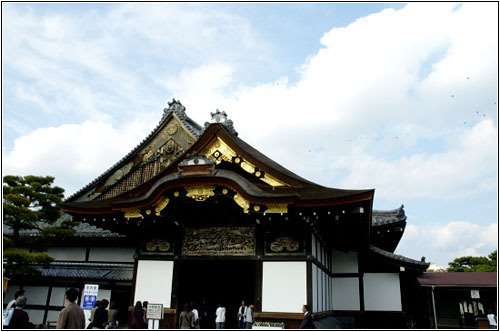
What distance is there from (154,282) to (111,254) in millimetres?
5331

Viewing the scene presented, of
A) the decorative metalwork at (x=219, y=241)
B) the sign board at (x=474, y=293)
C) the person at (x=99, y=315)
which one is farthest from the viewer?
the sign board at (x=474, y=293)

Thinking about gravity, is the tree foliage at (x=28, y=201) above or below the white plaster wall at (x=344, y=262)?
above

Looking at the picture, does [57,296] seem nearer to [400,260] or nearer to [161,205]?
[161,205]

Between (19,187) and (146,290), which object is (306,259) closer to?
(146,290)

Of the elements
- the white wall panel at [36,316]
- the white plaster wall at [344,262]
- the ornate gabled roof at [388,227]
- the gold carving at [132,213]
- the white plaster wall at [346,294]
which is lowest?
the white wall panel at [36,316]

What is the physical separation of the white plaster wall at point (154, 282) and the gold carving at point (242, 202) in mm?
3374

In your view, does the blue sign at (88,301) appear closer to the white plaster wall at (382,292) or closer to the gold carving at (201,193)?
the gold carving at (201,193)

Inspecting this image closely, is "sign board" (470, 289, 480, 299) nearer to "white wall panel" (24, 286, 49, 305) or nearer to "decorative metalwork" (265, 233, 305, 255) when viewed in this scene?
"decorative metalwork" (265, 233, 305, 255)

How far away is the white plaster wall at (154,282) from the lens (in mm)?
12562

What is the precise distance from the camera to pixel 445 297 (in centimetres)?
2511

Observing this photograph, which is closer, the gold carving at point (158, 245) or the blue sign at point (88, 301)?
the blue sign at point (88, 301)

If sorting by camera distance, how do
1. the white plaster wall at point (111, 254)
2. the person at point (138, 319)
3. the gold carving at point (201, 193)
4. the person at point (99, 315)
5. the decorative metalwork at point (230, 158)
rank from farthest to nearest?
the white plaster wall at point (111, 254) < the decorative metalwork at point (230, 158) < the gold carving at point (201, 193) < the person at point (138, 319) < the person at point (99, 315)

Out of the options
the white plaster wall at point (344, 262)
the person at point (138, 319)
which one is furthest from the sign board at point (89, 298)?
the white plaster wall at point (344, 262)

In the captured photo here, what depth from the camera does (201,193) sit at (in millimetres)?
11383
